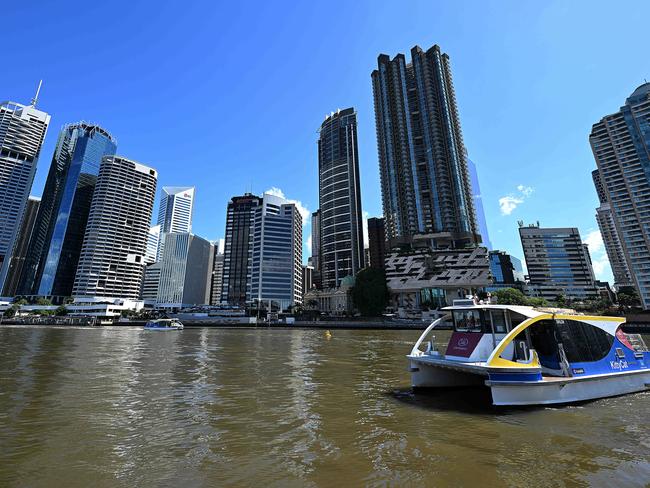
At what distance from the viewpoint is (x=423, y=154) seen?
466 feet

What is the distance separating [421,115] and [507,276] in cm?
11934

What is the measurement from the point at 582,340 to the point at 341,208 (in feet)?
560

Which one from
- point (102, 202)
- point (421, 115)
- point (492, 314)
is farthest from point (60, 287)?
point (492, 314)

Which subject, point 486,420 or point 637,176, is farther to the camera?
point 637,176

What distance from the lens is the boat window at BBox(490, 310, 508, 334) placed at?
13.4m

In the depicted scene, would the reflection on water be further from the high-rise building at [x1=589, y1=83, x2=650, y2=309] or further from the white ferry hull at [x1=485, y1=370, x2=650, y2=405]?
the high-rise building at [x1=589, y1=83, x2=650, y2=309]

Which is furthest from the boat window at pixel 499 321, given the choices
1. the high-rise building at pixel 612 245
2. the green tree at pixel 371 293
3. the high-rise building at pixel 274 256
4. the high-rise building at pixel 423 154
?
the high-rise building at pixel 612 245

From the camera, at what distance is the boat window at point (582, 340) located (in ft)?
44.8

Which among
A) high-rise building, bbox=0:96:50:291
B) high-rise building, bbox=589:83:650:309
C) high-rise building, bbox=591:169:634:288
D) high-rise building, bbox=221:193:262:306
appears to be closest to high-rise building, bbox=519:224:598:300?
high-rise building, bbox=591:169:634:288

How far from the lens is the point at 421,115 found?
145375 millimetres

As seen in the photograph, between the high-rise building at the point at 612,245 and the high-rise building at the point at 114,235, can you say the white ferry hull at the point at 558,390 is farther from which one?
the high-rise building at the point at 612,245

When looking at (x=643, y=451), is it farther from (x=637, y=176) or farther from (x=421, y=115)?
(x=421, y=115)

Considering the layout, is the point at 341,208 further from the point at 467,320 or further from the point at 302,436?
the point at 302,436

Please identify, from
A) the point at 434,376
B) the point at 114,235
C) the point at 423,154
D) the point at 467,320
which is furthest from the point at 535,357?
the point at 114,235
